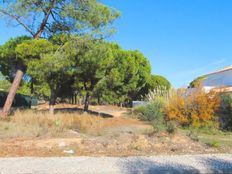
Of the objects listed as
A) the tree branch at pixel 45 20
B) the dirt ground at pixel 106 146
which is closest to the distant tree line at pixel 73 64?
the tree branch at pixel 45 20

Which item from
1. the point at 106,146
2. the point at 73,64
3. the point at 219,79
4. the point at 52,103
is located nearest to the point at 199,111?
the point at 73,64

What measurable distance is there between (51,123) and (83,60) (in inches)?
247

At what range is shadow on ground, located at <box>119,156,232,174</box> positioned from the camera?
7.75 metres

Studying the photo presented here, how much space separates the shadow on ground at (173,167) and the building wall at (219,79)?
99.1 ft

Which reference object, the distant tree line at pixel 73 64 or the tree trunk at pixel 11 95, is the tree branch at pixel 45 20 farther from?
the tree trunk at pixel 11 95

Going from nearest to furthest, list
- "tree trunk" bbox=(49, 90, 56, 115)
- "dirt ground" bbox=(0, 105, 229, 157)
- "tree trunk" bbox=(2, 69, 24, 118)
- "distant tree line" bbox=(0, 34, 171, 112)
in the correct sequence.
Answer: "dirt ground" bbox=(0, 105, 229, 157), "distant tree line" bbox=(0, 34, 171, 112), "tree trunk" bbox=(2, 69, 24, 118), "tree trunk" bbox=(49, 90, 56, 115)

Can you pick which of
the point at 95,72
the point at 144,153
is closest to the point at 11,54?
the point at 95,72

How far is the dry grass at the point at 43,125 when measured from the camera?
1338 centimetres

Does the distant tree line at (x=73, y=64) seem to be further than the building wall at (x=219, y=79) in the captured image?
No

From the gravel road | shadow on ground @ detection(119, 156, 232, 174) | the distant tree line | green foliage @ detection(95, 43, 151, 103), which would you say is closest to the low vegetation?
the distant tree line

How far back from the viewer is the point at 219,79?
4109 centimetres

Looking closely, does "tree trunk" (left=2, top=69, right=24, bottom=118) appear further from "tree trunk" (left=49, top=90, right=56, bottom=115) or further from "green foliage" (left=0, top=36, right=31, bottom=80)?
"tree trunk" (left=49, top=90, right=56, bottom=115)

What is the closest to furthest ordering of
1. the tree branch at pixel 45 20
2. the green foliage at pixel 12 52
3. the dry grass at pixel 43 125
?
1. the dry grass at pixel 43 125
2. the tree branch at pixel 45 20
3. the green foliage at pixel 12 52

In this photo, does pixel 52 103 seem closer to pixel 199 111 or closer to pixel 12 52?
pixel 12 52
